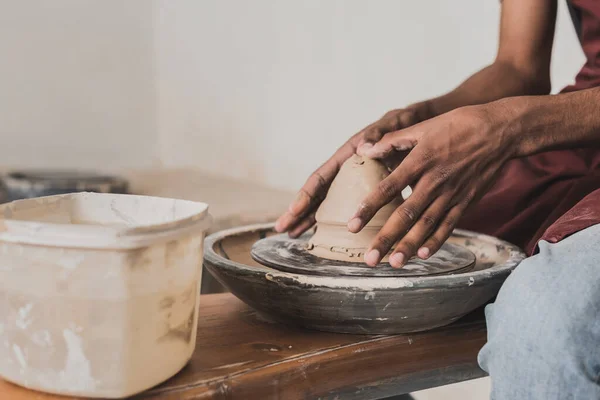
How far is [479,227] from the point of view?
1.34m

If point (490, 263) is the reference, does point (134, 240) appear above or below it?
above

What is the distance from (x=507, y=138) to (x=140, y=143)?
362cm

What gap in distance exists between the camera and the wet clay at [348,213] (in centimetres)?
104

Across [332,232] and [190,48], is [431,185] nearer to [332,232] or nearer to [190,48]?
[332,232]

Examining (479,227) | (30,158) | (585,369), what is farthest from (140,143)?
(585,369)

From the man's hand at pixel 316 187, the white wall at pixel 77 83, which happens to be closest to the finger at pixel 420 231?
the man's hand at pixel 316 187

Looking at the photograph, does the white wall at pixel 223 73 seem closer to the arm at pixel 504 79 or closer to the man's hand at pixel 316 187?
the arm at pixel 504 79

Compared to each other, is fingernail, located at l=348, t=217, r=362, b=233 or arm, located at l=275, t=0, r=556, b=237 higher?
arm, located at l=275, t=0, r=556, b=237

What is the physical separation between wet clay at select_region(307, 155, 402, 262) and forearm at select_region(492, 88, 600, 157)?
8.6 inches

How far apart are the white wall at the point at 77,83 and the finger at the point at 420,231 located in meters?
3.58

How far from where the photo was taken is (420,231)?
2.99ft

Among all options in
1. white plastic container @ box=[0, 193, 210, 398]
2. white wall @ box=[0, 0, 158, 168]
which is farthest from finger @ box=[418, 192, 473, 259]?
white wall @ box=[0, 0, 158, 168]

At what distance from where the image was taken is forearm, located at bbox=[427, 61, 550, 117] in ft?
4.40

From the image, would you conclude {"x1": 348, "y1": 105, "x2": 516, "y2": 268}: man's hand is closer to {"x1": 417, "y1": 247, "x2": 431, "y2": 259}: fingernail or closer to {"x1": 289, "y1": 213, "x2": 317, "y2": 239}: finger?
{"x1": 417, "y1": 247, "x2": 431, "y2": 259}: fingernail
